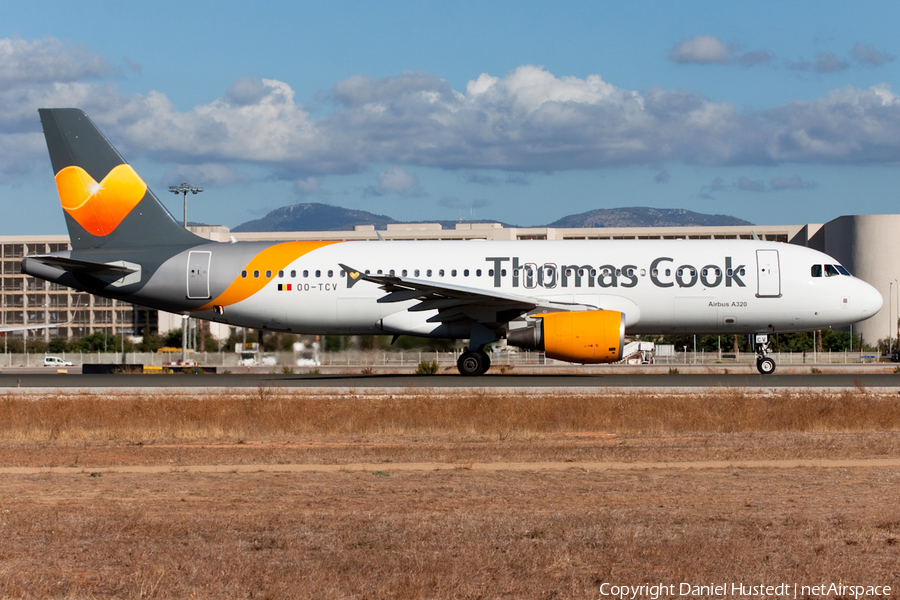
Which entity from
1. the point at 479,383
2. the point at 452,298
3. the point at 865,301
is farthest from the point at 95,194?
the point at 865,301

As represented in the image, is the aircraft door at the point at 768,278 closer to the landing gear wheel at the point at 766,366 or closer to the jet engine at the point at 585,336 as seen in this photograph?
the landing gear wheel at the point at 766,366

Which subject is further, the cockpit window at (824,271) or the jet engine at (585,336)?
the cockpit window at (824,271)

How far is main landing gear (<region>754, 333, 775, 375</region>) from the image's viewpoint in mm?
26094

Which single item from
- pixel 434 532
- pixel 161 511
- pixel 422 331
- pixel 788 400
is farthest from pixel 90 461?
pixel 422 331

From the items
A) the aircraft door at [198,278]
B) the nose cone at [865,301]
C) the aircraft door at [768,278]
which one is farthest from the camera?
the aircraft door at [198,278]

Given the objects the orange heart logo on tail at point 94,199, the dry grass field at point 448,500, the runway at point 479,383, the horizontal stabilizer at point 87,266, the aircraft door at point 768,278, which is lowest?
the dry grass field at point 448,500

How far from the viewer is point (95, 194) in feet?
90.1

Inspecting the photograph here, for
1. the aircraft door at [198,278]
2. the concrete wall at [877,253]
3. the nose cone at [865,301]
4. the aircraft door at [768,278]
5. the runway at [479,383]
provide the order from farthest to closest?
the concrete wall at [877,253]
the aircraft door at [198,278]
the nose cone at [865,301]
the aircraft door at [768,278]
the runway at [479,383]

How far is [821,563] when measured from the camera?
609 cm

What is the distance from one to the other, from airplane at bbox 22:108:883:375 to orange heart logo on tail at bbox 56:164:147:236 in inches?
1.3

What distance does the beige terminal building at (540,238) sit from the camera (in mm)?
92625

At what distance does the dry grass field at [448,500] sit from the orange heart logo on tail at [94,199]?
37.8ft

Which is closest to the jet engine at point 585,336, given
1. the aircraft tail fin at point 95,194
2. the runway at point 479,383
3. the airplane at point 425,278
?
the airplane at point 425,278

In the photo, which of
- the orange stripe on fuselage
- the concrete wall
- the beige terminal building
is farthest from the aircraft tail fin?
the concrete wall
